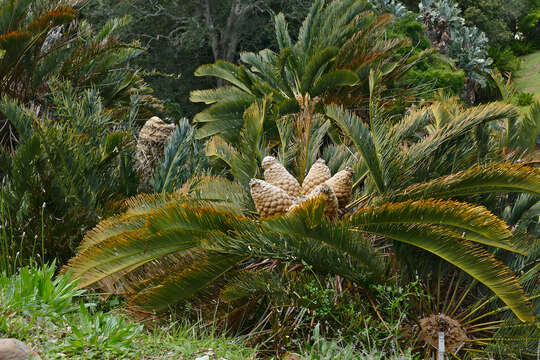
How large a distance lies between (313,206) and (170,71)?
19378 mm

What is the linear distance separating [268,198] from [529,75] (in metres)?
20.9

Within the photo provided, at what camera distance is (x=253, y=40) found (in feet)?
67.8

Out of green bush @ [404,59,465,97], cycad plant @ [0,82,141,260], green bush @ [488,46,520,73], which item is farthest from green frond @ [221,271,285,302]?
green bush @ [488,46,520,73]

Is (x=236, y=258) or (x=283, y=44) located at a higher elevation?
(x=283, y=44)

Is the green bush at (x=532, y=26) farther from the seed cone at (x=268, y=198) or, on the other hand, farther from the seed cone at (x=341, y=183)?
the seed cone at (x=268, y=198)

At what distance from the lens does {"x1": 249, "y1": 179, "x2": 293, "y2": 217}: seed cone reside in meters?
3.88

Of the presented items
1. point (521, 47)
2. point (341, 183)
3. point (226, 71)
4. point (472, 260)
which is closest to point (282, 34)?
point (226, 71)

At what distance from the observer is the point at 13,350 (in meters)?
2.58

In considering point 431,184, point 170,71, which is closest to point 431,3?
point 170,71

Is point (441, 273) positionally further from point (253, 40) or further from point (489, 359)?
point (253, 40)

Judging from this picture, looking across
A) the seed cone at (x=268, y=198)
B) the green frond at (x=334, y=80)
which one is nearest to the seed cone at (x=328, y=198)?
the seed cone at (x=268, y=198)

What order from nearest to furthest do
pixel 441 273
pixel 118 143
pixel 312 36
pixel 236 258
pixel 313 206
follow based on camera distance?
pixel 313 206
pixel 236 258
pixel 441 273
pixel 118 143
pixel 312 36

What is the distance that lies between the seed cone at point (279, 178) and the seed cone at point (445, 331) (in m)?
1.35

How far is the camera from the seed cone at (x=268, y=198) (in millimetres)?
3877
